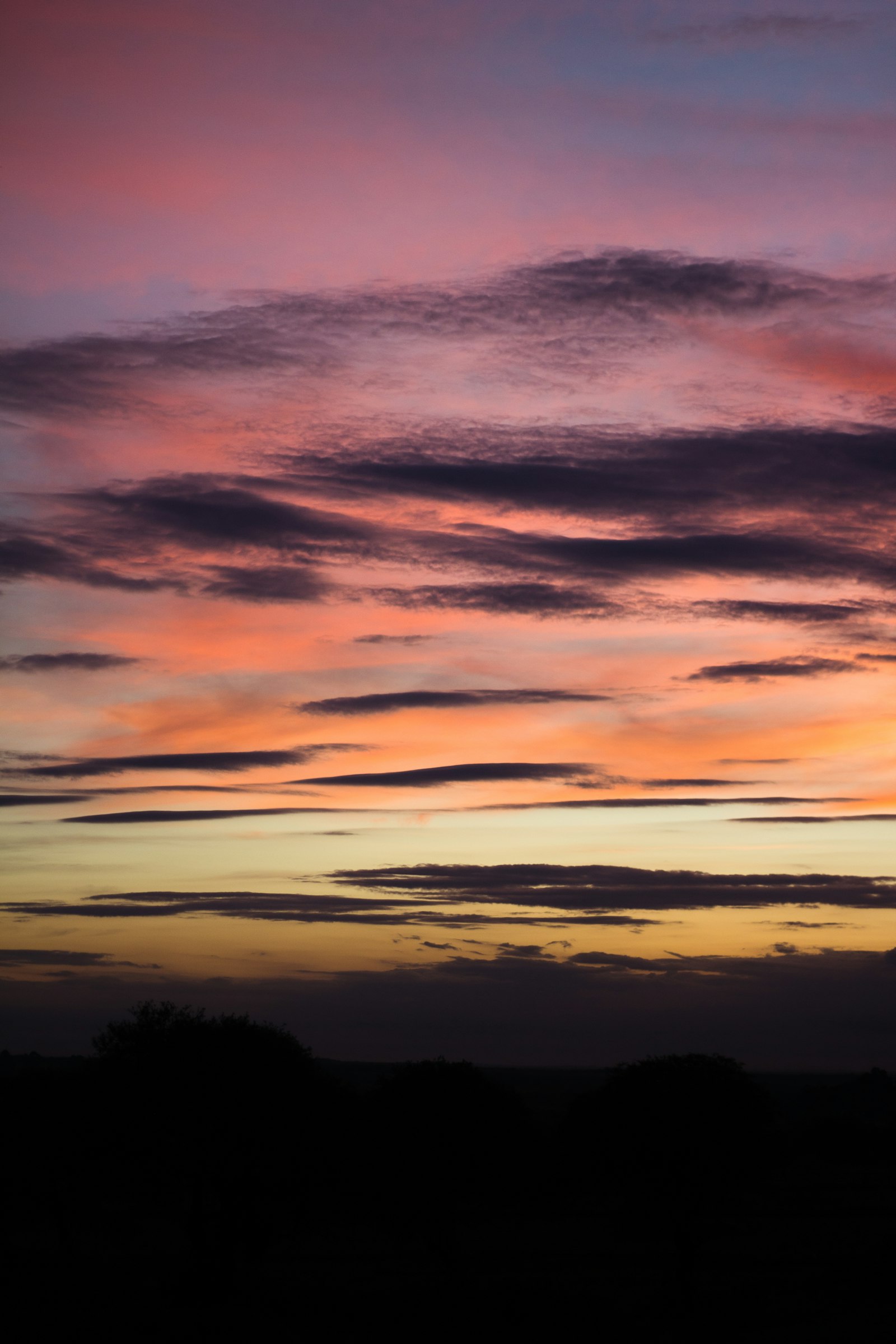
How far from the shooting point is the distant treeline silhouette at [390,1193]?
59500mm

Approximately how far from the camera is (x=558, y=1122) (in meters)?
75.1

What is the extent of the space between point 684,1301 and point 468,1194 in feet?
54.1

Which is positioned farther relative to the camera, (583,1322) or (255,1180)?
(255,1180)

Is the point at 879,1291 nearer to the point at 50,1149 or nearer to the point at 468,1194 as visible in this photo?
the point at 468,1194

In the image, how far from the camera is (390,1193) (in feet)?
238

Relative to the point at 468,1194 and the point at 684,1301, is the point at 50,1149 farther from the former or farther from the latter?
the point at 684,1301

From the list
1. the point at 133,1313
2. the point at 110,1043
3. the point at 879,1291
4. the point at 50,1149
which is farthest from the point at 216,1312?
the point at 879,1291

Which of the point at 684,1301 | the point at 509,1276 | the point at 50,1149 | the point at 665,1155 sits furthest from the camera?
the point at 50,1149

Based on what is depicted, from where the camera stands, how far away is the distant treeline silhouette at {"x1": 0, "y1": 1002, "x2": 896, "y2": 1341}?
195 feet

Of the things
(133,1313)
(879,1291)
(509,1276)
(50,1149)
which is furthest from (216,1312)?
(879,1291)

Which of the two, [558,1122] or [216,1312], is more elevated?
[558,1122]

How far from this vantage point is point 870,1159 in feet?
453

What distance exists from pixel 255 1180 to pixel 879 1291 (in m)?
35.9

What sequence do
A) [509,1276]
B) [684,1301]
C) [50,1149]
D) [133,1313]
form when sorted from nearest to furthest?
[133,1313]
[684,1301]
[509,1276]
[50,1149]
